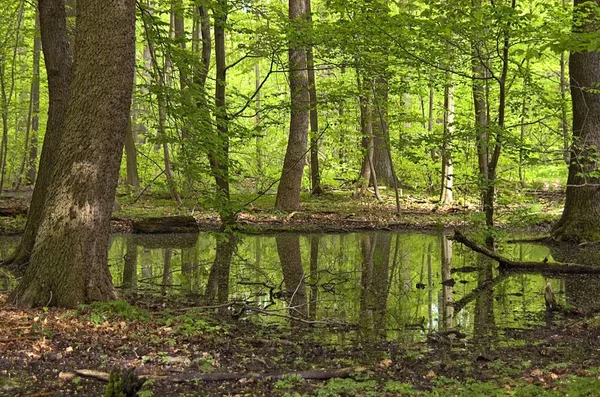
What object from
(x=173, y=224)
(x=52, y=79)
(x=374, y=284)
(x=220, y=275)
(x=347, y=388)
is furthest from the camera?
(x=173, y=224)

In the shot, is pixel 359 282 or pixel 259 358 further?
pixel 359 282

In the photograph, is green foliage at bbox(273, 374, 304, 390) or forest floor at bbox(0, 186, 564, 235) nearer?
green foliage at bbox(273, 374, 304, 390)

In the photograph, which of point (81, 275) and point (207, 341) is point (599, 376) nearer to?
point (207, 341)

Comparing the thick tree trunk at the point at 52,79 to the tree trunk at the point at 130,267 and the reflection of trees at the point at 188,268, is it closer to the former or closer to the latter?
the tree trunk at the point at 130,267

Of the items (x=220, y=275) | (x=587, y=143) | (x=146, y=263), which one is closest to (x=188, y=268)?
(x=220, y=275)

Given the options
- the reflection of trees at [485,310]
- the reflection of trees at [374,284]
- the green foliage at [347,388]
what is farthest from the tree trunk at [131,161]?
the green foliage at [347,388]

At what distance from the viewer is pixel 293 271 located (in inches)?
399

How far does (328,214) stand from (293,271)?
26.0 feet

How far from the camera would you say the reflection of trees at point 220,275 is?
8.13 m

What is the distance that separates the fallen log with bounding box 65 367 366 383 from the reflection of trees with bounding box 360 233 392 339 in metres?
1.67

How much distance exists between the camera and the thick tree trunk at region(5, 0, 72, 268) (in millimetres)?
8500

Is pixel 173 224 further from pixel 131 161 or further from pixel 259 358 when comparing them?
pixel 259 358

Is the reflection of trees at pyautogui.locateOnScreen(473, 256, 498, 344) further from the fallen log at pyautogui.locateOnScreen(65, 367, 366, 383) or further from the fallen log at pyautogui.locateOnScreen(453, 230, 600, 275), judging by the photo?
the fallen log at pyautogui.locateOnScreen(65, 367, 366, 383)

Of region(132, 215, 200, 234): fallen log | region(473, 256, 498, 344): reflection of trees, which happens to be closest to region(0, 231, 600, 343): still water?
region(473, 256, 498, 344): reflection of trees
